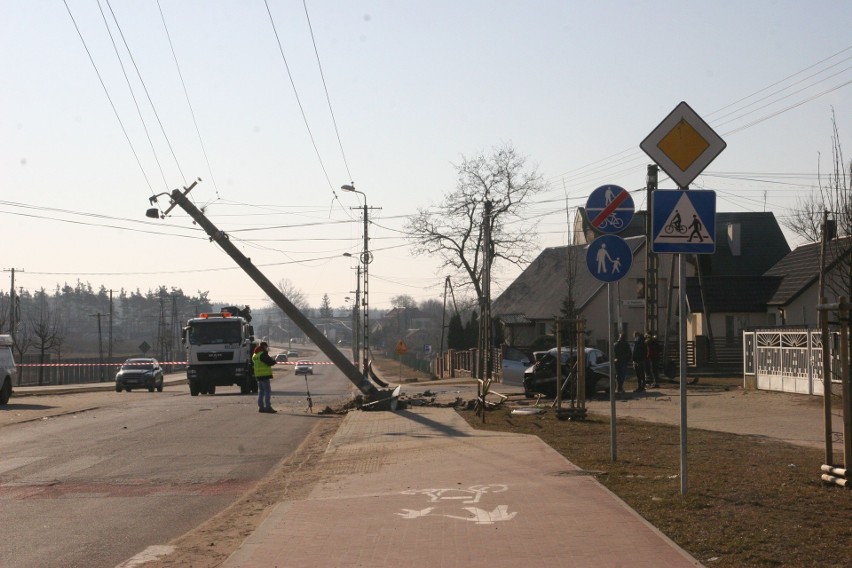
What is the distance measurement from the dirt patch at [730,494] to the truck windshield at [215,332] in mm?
24937

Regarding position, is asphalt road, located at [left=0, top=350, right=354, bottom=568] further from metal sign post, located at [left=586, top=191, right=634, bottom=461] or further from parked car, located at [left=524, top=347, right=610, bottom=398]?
parked car, located at [left=524, top=347, right=610, bottom=398]

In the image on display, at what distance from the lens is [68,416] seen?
23953 millimetres

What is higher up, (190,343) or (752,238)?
(752,238)

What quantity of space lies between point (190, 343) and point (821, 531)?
3339cm

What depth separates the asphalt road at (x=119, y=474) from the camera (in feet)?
28.5

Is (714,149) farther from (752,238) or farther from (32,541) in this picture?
(752,238)

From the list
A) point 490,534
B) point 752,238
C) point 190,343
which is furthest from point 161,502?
point 752,238

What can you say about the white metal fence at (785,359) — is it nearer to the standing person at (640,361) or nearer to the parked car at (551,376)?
the standing person at (640,361)

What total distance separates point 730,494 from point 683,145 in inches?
130

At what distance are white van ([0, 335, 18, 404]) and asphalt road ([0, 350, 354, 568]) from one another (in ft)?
18.2

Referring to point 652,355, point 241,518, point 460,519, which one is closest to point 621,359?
point 652,355

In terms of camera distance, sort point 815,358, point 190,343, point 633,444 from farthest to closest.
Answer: point 190,343
point 815,358
point 633,444

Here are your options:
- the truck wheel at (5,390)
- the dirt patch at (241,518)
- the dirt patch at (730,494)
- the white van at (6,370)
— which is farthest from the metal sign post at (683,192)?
the truck wheel at (5,390)

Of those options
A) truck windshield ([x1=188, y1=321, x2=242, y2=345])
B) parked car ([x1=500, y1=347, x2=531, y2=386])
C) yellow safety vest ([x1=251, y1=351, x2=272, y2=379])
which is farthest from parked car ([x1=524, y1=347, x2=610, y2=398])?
truck windshield ([x1=188, y1=321, x2=242, y2=345])
